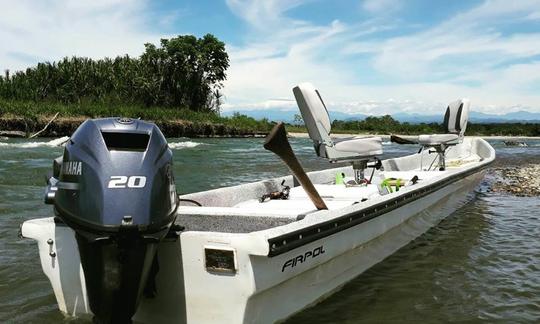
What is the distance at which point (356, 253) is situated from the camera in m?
4.66

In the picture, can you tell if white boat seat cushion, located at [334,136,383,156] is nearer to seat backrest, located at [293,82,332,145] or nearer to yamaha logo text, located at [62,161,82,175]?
seat backrest, located at [293,82,332,145]

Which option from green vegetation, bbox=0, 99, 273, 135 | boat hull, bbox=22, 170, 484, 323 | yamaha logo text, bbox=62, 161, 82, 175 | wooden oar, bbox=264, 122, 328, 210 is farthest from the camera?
green vegetation, bbox=0, 99, 273, 135

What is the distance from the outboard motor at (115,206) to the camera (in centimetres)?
288

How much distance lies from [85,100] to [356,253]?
46837 millimetres

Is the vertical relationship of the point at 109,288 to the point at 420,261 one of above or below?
above

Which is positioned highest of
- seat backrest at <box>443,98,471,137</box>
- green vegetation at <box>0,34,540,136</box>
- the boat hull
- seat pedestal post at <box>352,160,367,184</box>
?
green vegetation at <box>0,34,540,136</box>

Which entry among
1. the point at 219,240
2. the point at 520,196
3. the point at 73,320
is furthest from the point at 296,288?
the point at 520,196

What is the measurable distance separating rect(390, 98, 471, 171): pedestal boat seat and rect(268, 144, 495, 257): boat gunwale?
2853 mm

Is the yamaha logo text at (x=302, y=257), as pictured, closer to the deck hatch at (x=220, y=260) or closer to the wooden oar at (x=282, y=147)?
the deck hatch at (x=220, y=260)

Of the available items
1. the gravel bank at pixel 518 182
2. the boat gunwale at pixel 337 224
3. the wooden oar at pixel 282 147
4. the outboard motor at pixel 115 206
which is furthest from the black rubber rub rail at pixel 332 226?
the gravel bank at pixel 518 182

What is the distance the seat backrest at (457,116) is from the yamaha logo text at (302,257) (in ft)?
23.0

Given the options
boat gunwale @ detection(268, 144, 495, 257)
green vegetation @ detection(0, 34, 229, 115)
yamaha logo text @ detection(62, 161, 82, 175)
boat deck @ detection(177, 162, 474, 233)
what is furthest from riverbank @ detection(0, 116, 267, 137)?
yamaha logo text @ detection(62, 161, 82, 175)

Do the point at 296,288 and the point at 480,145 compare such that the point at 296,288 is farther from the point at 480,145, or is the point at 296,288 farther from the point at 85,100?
the point at 85,100

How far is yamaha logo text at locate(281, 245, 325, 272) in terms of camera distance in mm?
3479
